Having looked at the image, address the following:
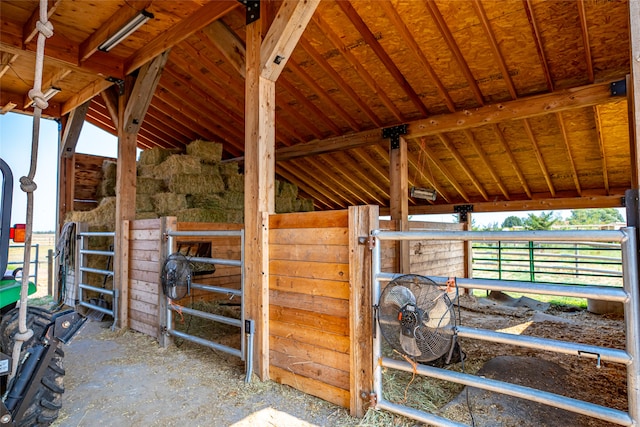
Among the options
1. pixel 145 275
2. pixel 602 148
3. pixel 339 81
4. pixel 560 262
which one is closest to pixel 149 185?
pixel 145 275

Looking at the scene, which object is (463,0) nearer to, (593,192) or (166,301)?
(166,301)

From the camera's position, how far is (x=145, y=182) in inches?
232

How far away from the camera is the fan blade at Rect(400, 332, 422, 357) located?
1872mm

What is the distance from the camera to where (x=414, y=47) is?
3.99 metres

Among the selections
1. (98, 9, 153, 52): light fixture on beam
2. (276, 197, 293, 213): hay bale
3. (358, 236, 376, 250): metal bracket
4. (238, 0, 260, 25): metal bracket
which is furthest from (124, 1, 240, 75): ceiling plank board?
(276, 197, 293, 213): hay bale

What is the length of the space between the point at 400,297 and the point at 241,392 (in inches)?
58.4

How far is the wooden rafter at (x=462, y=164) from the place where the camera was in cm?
594

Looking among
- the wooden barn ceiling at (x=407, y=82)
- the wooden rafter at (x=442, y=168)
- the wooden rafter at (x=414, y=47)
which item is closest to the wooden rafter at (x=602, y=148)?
the wooden barn ceiling at (x=407, y=82)

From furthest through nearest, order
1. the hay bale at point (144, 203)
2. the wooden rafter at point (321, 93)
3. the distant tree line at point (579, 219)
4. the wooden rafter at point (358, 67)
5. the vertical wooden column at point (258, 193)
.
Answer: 1. the distant tree line at point (579, 219)
2. the hay bale at point (144, 203)
3. the wooden rafter at point (321, 93)
4. the wooden rafter at point (358, 67)
5. the vertical wooden column at point (258, 193)

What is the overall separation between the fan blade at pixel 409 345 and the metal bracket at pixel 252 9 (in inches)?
109

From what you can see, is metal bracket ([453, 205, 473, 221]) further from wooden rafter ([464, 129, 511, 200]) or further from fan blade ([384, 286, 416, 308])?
fan blade ([384, 286, 416, 308])

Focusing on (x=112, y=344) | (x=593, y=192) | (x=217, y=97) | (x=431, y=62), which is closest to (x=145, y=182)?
(x=217, y=97)

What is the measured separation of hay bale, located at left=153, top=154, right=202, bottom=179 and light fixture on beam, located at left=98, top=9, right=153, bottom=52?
2101mm

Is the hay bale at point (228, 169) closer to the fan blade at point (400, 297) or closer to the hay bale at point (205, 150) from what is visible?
the hay bale at point (205, 150)
